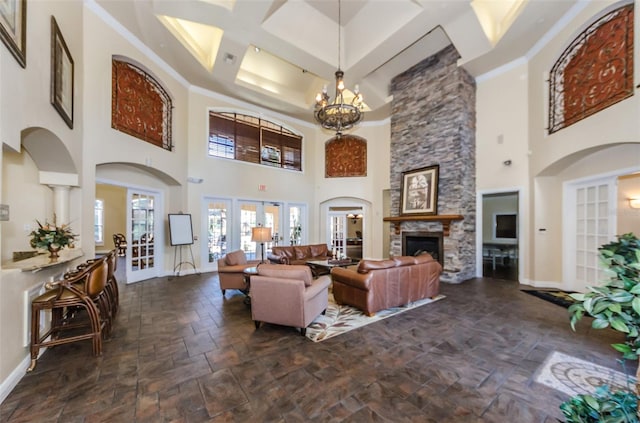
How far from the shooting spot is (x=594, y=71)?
4180mm

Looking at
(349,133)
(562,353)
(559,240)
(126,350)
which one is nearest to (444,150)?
(559,240)

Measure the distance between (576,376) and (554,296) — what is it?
3.02 metres

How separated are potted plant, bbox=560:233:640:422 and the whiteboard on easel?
6.76 metres

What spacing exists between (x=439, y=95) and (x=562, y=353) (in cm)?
574

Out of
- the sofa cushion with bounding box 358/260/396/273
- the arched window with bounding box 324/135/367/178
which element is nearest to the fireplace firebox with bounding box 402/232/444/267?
the sofa cushion with bounding box 358/260/396/273

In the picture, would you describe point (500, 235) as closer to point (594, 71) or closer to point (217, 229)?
point (594, 71)

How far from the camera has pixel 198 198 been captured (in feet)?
22.2

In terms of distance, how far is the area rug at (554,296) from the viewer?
4.25m

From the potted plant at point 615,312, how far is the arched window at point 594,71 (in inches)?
165

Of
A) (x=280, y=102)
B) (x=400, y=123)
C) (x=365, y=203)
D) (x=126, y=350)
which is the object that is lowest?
(x=126, y=350)

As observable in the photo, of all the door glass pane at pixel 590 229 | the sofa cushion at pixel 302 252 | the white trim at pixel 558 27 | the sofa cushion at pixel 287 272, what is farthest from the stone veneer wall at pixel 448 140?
the sofa cushion at pixel 287 272

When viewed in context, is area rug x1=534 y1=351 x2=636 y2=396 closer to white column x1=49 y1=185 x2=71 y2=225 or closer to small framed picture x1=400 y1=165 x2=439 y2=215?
small framed picture x1=400 y1=165 x2=439 y2=215

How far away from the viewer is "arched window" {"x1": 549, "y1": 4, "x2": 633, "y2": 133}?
367 cm

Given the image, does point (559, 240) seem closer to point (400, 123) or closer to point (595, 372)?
point (595, 372)
